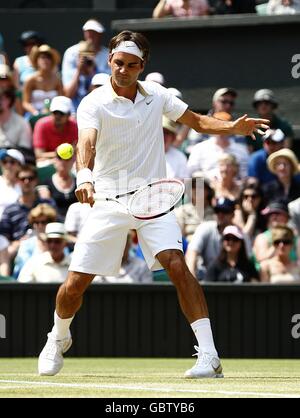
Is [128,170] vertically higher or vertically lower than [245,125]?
lower

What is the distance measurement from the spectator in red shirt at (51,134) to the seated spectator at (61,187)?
491 mm

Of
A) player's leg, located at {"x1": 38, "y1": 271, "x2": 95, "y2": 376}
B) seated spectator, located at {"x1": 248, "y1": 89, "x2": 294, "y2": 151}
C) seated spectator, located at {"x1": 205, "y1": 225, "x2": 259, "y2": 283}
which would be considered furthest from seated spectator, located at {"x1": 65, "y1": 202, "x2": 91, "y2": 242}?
player's leg, located at {"x1": 38, "y1": 271, "x2": 95, "y2": 376}

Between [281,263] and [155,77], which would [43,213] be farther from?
[155,77]

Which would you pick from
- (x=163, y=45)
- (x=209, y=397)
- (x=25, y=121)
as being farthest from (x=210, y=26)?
(x=209, y=397)

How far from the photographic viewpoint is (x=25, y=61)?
1577cm

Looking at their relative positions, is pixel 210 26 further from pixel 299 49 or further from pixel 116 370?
pixel 116 370

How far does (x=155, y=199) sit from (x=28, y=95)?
7.27 meters

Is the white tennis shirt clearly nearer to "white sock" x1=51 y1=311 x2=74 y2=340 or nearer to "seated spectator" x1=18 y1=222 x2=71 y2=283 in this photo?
"white sock" x1=51 y1=311 x2=74 y2=340

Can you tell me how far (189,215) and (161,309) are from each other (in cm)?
139

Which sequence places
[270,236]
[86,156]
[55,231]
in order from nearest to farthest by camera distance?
[86,156], [55,231], [270,236]

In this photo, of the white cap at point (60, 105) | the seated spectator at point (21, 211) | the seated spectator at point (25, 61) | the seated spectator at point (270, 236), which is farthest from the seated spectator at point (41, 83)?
the seated spectator at point (270, 236)

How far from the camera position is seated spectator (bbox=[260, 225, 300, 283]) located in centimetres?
1216

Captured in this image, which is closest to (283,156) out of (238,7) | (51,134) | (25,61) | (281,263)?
(281,263)

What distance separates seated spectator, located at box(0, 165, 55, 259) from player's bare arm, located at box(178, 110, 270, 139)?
4.68 m
